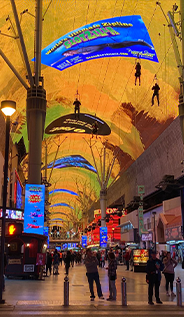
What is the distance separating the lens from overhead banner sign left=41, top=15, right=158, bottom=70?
3203cm

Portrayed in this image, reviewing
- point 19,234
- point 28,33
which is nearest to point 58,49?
point 28,33

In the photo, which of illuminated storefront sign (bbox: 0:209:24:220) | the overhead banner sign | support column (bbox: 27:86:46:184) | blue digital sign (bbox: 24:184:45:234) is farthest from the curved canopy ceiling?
illuminated storefront sign (bbox: 0:209:24:220)

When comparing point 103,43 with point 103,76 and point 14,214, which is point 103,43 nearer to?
point 103,76

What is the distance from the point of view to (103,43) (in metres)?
33.9

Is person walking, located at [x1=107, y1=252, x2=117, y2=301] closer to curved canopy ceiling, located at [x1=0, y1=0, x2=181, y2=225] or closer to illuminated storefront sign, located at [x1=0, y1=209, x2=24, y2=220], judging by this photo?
illuminated storefront sign, located at [x1=0, y1=209, x2=24, y2=220]

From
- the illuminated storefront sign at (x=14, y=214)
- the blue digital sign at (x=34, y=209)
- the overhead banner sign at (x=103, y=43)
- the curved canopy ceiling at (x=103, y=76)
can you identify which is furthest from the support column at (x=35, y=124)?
the overhead banner sign at (x=103, y=43)

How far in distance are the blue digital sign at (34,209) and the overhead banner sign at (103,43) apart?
15.2 m

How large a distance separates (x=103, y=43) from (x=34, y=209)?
17337 millimetres

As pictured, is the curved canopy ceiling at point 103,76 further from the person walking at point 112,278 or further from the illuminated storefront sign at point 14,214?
the person walking at point 112,278

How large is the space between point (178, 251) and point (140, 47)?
→ 81.0 ft

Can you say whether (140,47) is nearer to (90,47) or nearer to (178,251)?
(90,47)

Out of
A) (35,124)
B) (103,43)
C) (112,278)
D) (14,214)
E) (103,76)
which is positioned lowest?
(112,278)

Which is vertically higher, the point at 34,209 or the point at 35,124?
the point at 35,124

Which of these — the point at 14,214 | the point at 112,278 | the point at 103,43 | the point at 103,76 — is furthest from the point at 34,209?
the point at 103,76
